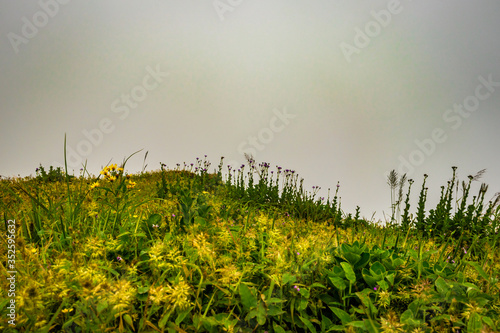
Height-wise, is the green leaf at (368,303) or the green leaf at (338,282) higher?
the green leaf at (338,282)

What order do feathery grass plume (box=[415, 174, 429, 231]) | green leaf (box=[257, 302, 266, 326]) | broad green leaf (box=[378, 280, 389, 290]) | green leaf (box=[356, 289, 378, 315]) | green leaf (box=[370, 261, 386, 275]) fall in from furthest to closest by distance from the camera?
1. feathery grass plume (box=[415, 174, 429, 231])
2. green leaf (box=[370, 261, 386, 275])
3. broad green leaf (box=[378, 280, 389, 290])
4. green leaf (box=[356, 289, 378, 315])
5. green leaf (box=[257, 302, 266, 326])

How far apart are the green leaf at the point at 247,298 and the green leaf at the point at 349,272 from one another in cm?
74

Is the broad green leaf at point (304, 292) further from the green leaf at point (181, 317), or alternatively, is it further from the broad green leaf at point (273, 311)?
the green leaf at point (181, 317)

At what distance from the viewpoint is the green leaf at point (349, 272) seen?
2.21 metres

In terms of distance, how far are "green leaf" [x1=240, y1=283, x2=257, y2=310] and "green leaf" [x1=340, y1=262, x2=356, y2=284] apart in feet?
2.43

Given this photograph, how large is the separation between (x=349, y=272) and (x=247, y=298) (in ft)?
2.69

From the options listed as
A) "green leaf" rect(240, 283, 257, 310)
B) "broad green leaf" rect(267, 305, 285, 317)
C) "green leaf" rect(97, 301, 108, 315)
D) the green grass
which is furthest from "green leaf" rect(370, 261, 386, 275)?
"green leaf" rect(97, 301, 108, 315)

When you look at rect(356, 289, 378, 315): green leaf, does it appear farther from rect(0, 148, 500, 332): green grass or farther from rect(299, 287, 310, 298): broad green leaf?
rect(299, 287, 310, 298): broad green leaf

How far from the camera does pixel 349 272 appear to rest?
7.38 feet

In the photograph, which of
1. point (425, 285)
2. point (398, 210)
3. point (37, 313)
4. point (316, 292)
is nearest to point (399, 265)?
point (425, 285)

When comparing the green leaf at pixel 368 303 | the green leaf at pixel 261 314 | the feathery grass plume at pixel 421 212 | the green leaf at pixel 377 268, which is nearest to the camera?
the green leaf at pixel 261 314

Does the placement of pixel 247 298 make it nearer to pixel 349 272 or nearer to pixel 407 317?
pixel 349 272

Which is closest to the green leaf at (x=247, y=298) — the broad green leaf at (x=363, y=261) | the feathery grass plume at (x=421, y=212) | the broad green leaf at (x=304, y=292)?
the broad green leaf at (x=304, y=292)

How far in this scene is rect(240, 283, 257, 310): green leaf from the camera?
77.5 inches
